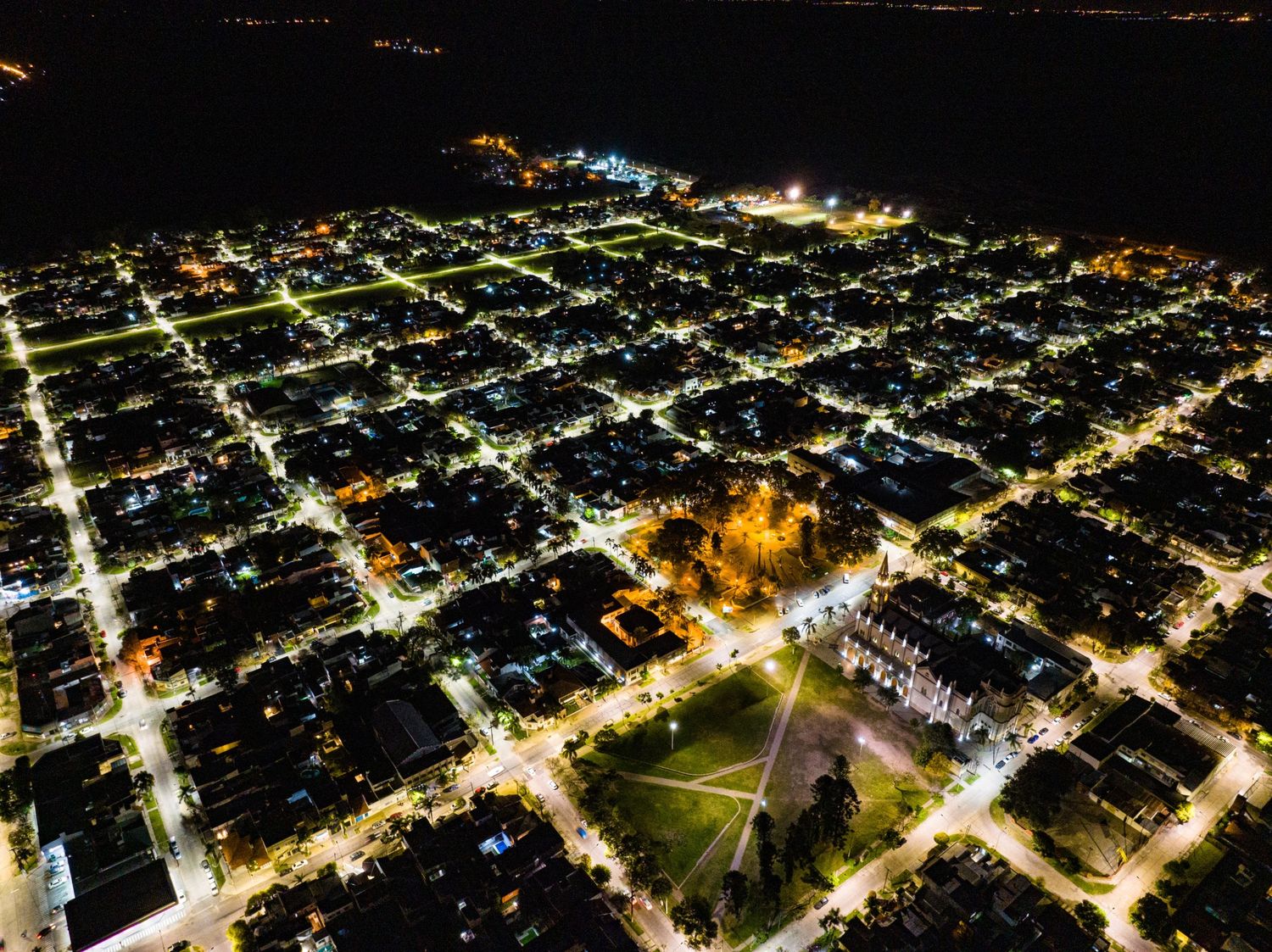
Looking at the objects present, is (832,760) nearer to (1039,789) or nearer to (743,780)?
(743,780)

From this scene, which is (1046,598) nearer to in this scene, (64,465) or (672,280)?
(672,280)

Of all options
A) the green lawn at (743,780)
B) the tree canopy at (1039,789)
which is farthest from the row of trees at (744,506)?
the tree canopy at (1039,789)

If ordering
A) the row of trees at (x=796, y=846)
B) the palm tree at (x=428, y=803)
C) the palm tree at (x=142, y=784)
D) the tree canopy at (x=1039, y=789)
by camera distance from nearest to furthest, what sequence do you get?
the row of trees at (x=796, y=846), the tree canopy at (x=1039, y=789), the palm tree at (x=428, y=803), the palm tree at (x=142, y=784)

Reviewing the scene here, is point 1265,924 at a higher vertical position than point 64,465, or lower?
higher

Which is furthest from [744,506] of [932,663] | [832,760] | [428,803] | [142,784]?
[142,784]

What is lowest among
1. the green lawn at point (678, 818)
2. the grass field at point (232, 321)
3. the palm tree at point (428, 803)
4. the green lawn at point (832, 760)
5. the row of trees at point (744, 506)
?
the grass field at point (232, 321)

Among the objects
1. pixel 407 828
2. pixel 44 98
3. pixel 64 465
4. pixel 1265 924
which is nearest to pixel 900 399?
pixel 1265 924

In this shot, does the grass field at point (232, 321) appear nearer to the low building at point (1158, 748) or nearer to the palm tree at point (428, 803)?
the palm tree at point (428, 803)
